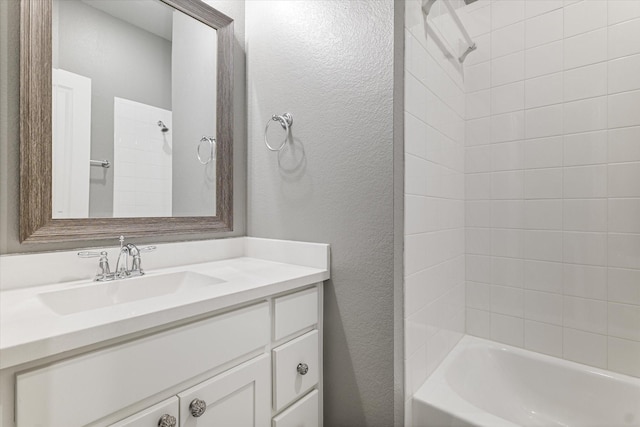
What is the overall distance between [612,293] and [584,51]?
1.08m

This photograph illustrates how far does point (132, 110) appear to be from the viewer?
124 centimetres

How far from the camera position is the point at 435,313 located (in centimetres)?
145

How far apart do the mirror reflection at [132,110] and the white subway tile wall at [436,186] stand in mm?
879

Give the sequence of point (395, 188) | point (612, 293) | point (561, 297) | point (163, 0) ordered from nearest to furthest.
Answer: point (395, 188) < point (163, 0) < point (612, 293) < point (561, 297)

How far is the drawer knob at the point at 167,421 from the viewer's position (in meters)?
0.75

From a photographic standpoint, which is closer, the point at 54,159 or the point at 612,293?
the point at 54,159

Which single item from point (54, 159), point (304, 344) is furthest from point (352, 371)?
point (54, 159)

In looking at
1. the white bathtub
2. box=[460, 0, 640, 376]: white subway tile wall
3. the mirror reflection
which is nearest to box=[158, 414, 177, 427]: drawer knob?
the mirror reflection

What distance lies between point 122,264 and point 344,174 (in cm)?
84

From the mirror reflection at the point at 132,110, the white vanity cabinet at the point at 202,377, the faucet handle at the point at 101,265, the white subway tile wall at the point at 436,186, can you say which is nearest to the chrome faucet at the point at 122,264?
the faucet handle at the point at 101,265

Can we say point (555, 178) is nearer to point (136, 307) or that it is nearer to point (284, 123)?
point (284, 123)

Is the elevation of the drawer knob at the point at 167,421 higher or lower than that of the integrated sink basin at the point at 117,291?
lower

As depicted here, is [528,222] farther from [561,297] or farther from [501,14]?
[501,14]

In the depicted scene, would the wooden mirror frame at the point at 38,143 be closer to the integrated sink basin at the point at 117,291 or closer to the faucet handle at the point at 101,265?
the faucet handle at the point at 101,265
